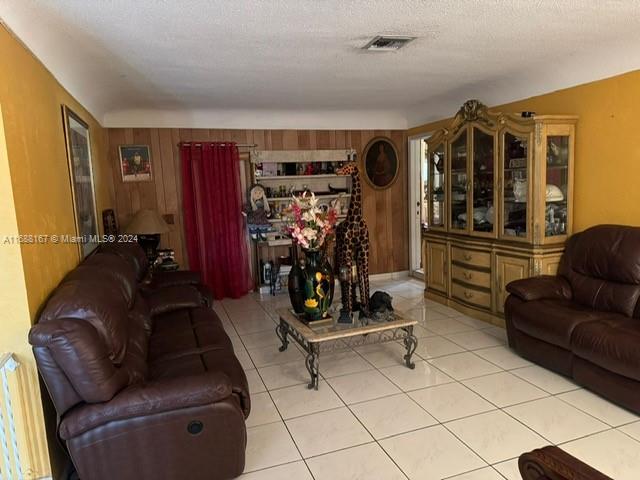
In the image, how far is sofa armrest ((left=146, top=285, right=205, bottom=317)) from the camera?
11.8 ft

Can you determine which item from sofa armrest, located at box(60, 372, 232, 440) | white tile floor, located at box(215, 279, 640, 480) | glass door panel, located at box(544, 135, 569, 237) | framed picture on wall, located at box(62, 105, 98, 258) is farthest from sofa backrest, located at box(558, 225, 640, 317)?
framed picture on wall, located at box(62, 105, 98, 258)

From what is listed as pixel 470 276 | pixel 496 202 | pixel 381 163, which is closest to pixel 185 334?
pixel 470 276

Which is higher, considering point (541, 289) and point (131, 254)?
point (131, 254)

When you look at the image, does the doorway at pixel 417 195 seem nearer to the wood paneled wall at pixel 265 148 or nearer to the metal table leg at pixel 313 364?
the wood paneled wall at pixel 265 148

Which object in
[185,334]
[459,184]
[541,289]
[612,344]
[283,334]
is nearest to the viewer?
[612,344]

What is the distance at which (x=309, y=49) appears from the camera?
3117mm

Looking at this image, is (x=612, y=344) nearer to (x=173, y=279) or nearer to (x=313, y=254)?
(x=313, y=254)

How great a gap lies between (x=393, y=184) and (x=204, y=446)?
5011mm

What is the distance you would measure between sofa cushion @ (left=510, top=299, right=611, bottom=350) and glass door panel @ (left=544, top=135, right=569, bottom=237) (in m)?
0.78

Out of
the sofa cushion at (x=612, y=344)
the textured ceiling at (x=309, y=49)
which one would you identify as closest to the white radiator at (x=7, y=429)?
the textured ceiling at (x=309, y=49)

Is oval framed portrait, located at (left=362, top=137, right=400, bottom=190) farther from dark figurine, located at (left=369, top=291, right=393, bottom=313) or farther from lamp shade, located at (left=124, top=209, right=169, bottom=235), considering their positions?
dark figurine, located at (left=369, top=291, right=393, bottom=313)

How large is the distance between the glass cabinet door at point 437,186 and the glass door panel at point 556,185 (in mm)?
1202

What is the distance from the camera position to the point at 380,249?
257 inches

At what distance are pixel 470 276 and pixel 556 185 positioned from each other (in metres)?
1.18
